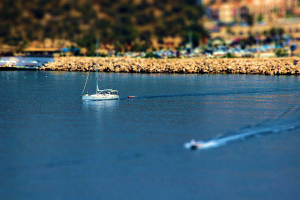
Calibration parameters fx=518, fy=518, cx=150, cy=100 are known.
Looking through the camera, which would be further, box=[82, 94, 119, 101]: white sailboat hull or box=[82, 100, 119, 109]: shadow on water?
box=[82, 94, 119, 101]: white sailboat hull

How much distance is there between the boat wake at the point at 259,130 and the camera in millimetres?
25655

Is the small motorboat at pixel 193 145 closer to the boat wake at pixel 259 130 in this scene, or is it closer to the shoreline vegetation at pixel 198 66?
the boat wake at pixel 259 130

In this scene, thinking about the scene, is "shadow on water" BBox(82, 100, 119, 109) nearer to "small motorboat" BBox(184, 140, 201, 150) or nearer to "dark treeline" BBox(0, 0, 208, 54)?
"small motorboat" BBox(184, 140, 201, 150)

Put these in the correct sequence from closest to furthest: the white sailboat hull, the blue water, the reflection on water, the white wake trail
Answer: the blue water, the white wake trail, the reflection on water, the white sailboat hull

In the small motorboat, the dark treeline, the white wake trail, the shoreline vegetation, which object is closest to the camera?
the small motorboat

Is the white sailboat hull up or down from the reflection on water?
up

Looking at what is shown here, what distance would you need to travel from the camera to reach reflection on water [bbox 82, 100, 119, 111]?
38969mm

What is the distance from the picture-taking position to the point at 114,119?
3353 cm

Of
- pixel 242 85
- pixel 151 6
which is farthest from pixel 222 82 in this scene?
pixel 151 6

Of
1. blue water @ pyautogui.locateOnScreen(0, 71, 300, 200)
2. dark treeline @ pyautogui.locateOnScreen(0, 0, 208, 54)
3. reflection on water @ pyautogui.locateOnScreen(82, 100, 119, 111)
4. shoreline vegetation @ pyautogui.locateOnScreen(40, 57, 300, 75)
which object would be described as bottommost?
blue water @ pyautogui.locateOnScreen(0, 71, 300, 200)

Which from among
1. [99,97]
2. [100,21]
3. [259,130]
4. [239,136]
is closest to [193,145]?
[239,136]

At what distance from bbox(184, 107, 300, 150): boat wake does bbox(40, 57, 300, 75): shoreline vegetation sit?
133ft

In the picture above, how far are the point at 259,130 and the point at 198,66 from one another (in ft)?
165

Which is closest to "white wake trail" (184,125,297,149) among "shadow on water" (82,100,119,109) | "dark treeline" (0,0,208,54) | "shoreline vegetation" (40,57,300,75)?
"shadow on water" (82,100,119,109)
